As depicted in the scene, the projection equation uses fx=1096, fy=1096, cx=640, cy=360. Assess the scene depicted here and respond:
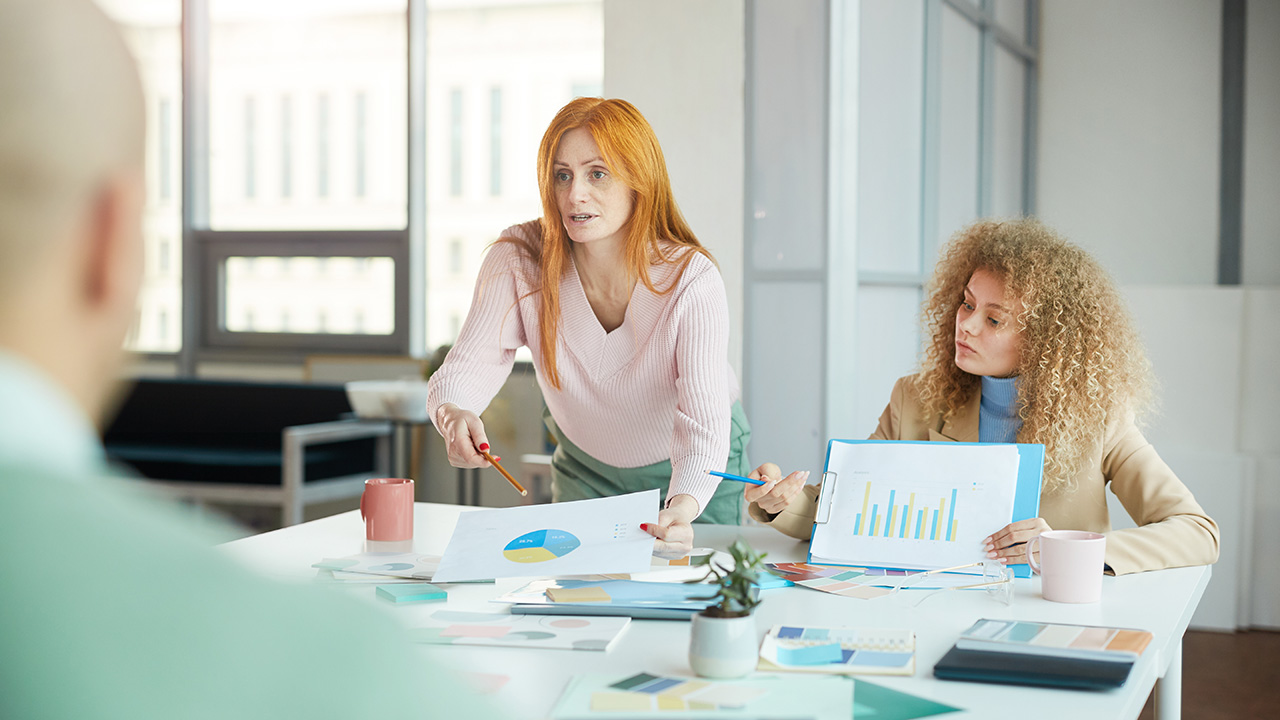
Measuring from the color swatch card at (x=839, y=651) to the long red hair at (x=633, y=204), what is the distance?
77cm

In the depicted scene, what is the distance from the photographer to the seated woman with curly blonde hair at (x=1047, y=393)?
170 centimetres

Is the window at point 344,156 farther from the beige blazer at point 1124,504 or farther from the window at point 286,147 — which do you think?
the beige blazer at point 1124,504

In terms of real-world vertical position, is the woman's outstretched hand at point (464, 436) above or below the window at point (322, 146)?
below

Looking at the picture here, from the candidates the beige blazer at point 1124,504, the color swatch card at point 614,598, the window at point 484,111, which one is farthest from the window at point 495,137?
the color swatch card at point 614,598

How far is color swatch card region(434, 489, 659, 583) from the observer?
57.5 inches

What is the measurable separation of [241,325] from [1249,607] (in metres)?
4.38

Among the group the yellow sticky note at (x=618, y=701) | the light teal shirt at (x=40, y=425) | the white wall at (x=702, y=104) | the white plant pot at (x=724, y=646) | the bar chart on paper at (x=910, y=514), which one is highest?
the white wall at (x=702, y=104)

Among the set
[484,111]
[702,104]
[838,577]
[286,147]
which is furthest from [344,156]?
[838,577]

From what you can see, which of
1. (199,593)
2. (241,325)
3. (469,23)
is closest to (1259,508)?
(469,23)

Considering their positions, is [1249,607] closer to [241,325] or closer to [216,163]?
[241,325]

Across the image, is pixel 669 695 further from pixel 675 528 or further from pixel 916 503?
pixel 916 503

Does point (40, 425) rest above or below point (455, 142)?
below

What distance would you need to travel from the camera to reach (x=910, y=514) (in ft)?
5.37

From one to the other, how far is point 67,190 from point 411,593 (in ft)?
3.79
